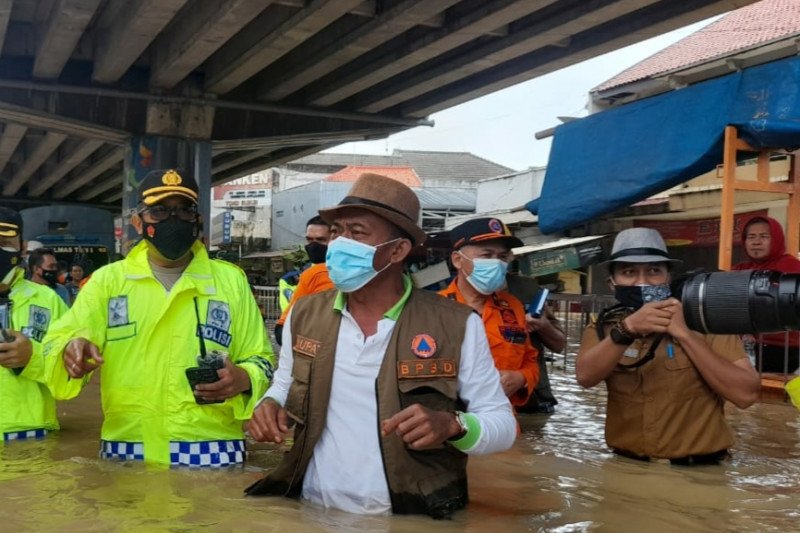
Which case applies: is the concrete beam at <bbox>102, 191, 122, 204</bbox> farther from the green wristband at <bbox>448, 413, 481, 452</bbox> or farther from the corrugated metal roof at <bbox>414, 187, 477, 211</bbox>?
the green wristband at <bbox>448, 413, 481, 452</bbox>

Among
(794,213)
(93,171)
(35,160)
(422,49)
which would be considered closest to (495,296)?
(794,213)

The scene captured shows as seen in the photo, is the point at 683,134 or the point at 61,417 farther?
the point at 683,134

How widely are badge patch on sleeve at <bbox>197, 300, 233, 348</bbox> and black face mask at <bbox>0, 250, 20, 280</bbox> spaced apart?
5.61 ft

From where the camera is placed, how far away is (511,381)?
15.6 feet

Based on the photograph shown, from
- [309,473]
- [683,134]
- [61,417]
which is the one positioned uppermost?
[683,134]

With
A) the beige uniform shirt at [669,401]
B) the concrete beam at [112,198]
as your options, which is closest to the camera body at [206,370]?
the beige uniform shirt at [669,401]

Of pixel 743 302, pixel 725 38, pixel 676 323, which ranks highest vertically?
pixel 725 38

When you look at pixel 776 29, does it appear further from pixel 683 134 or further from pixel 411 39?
pixel 683 134

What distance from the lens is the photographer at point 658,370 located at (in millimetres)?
4367

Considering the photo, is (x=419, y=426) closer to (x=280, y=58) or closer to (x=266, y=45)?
(x=266, y=45)

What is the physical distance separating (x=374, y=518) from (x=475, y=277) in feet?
7.03

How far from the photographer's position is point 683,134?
23.9ft

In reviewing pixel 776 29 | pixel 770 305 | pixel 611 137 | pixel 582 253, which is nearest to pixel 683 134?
pixel 611 137

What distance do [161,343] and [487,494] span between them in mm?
1748
